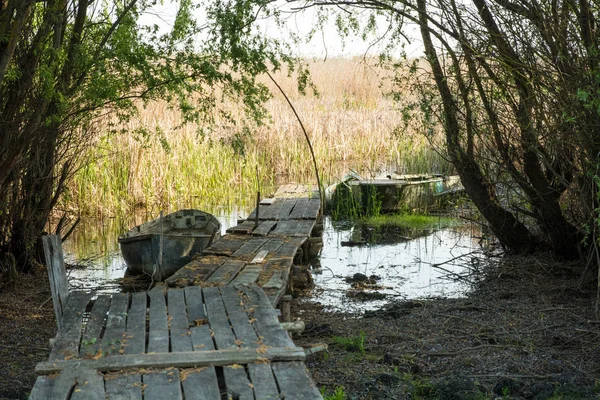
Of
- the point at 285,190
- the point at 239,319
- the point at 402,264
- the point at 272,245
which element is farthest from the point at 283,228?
the point at 239,319

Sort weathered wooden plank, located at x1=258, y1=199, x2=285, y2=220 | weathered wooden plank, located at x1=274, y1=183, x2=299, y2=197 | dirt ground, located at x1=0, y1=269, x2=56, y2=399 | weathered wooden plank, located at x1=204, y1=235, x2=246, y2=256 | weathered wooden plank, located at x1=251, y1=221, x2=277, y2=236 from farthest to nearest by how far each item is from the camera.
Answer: weathered wooden plank, located at x1=274, y1=183, x2=299, y2=197
weathered wooden plank, located at x1=258, y1=199, x2=285, y2=220
weathered wooden plank, located at x1=251, y1=221, x2=277, y2=236
weathered wooden plank, located at x1=204, y1=235, x2=246, y2=256
dirt ground, located at x1=0, y1=269, x2=56, y2=399

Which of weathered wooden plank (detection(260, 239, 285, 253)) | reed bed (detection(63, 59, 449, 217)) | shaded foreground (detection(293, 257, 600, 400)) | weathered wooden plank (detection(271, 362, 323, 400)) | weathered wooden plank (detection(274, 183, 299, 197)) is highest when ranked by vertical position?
reed bed (detection(63, 59, 449, 217))

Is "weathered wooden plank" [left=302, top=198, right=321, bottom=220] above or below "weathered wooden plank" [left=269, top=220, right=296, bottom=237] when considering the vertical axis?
above

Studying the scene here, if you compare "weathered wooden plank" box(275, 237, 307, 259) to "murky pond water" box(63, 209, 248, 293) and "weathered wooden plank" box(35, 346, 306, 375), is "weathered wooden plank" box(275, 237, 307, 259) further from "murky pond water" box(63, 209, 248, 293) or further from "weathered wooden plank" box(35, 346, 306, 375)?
"weathered wooden plank" box(35, 346, 306, 375)

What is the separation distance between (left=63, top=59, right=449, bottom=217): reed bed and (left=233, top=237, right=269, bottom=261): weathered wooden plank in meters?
3.11

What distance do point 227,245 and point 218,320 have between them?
481 cm

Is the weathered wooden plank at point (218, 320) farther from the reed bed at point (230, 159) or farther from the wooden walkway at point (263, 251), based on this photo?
the reed bed at point (230, 159)

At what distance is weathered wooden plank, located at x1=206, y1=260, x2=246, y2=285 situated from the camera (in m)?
8.31

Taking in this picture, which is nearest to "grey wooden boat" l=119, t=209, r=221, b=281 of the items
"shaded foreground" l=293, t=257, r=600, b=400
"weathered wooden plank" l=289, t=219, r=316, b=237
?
"weathered wooden plank" l=289, t=219, r=316, b=237

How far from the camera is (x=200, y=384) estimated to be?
4.49 m

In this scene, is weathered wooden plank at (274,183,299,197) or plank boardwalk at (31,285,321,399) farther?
weathered wooden plank at (274,183,299,197)

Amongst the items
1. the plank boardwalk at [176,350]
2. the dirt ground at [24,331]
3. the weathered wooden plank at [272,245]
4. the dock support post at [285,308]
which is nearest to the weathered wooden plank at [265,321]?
the plank boardwalk at [176,350]

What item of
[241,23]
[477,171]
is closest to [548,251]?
[477,171]

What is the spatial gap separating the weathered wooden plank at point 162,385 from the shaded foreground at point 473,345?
4.83ft
